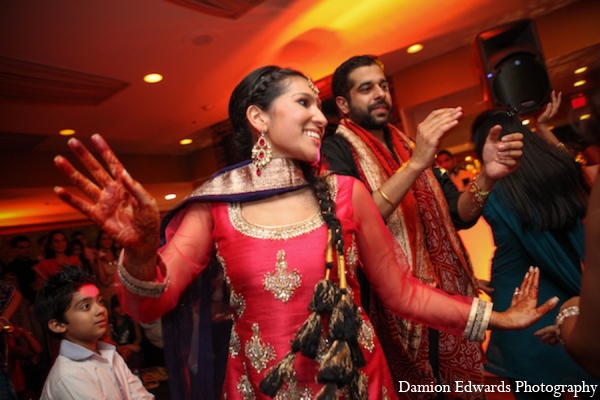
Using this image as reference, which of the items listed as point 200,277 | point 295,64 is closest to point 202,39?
point 295,64

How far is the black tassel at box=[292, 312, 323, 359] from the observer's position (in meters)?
1.07

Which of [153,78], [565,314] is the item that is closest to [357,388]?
[565,314]

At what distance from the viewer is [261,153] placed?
1.38 meters

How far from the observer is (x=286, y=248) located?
4.00ft

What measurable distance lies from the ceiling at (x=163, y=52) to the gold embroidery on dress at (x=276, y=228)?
8.27ft

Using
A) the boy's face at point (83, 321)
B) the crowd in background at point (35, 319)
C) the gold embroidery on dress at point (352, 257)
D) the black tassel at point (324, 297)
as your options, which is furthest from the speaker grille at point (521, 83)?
the crowd in background at point (35, 319)

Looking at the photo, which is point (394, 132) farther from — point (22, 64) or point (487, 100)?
point (22, 64)

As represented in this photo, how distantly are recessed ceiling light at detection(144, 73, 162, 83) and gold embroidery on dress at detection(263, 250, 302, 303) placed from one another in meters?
3.76

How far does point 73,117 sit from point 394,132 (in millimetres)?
4351

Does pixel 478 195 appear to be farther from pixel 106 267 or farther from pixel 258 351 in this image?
pixel 106 267

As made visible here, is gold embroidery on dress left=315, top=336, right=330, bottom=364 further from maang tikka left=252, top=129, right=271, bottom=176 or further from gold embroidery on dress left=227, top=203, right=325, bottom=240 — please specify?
maang tikka left=252, top=129, right=271, bottom=176

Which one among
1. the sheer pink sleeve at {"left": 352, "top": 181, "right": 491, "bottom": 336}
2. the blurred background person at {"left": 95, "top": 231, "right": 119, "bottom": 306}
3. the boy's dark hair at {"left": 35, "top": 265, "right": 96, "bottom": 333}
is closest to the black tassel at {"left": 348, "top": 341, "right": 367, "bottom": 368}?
the sheer pink sleeve at {"left": 352, "top": 181, "right": 491, "bottom": 336}

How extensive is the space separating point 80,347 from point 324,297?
4.46 feet

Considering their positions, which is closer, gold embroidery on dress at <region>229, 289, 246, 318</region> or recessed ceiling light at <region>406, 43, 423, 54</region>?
gold embroidery on dress at <region>229, 289, 246, 318</region>
